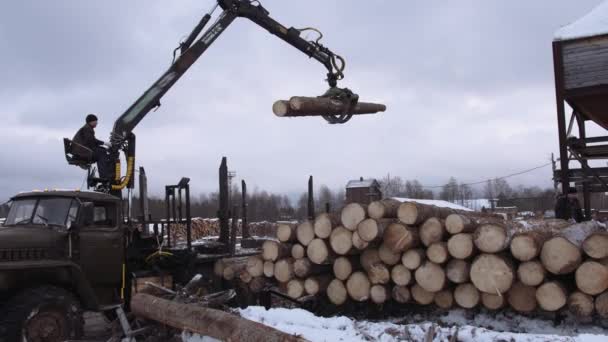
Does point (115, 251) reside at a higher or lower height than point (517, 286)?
higher

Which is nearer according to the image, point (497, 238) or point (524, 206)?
point (497, 238)

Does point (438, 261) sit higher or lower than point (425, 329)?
higher

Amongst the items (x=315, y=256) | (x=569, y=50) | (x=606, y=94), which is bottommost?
(x=315, y=256)

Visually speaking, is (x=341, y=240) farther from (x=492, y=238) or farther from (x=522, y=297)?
(x=522, y=297)

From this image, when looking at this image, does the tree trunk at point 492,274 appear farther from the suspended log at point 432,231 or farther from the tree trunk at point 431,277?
the suspended log at point 432,231

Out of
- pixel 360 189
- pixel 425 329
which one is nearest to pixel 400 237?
pixel 425 329

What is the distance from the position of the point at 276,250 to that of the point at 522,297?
135 inches

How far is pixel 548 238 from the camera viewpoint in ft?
21.1

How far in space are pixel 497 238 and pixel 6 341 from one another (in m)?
5.68

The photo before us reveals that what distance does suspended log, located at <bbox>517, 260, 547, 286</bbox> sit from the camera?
6215mm

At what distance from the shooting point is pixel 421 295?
22.9 feet

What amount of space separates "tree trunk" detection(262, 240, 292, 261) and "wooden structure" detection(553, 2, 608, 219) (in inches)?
287

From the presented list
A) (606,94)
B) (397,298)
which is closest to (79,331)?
(397,298)

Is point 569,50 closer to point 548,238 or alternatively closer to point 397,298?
point 548,238
